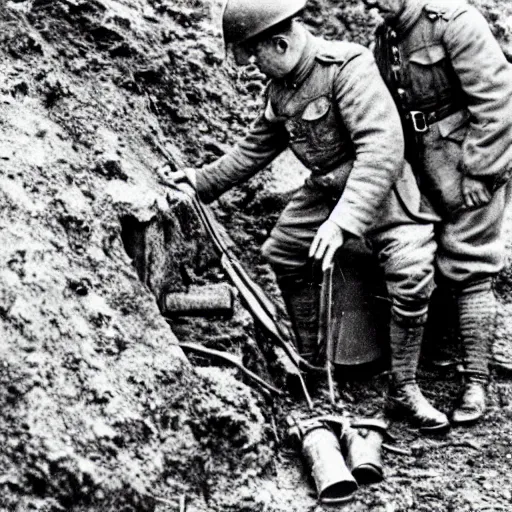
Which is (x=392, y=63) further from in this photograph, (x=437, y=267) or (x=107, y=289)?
(x=107, y=289)

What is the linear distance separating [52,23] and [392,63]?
1.91m

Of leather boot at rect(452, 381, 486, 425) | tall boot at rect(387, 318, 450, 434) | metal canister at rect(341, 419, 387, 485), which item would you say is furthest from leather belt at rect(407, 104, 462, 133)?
metal canister at rect(341, 419, 387, 485)

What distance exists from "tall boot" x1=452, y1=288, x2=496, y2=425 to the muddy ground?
0.52ft

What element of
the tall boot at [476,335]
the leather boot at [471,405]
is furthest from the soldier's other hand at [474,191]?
the leather boot at [471,405]

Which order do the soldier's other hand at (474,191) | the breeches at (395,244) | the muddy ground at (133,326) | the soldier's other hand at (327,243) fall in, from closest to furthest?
the muddy ground at (133,326)
the soldier's other hand at (327,243)
the breeches at (395,244)
the soldier's other hand at (474,191)

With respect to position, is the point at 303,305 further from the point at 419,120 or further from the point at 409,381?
the point at 419,120

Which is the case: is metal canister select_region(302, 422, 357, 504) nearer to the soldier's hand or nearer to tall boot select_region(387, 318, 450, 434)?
tall boot select_region(387, 318, 450, 434)

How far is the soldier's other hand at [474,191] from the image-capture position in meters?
4.62

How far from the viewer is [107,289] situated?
4.12 m

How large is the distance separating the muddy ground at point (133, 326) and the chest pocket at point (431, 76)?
1168 mm

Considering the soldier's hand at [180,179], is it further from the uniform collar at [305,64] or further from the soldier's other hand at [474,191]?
the soldier's other hand at [474,191]

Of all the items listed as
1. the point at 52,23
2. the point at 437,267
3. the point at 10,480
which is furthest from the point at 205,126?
the point at 10,480

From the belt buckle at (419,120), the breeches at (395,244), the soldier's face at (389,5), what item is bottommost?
the breeches at (395,244)

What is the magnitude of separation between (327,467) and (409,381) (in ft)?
2.63
